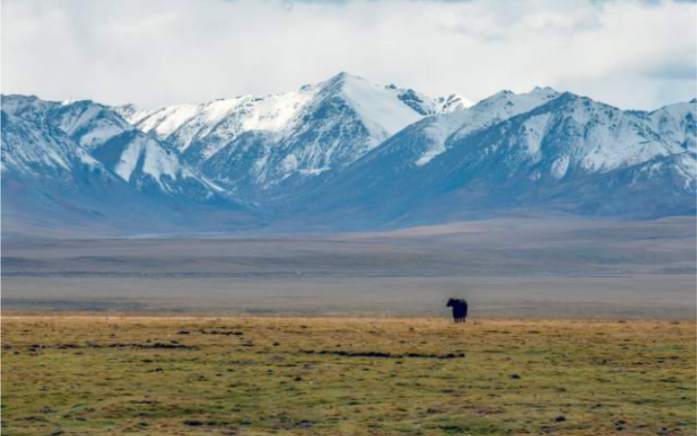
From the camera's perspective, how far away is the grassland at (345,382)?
33.7m

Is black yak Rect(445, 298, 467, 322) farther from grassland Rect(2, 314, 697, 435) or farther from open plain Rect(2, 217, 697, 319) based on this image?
open plain Rect(2, 217, 697, 319)

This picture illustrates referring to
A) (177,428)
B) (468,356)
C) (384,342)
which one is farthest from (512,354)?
(177,428)

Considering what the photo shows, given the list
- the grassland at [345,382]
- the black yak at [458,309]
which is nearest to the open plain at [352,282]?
the black yak at [458,309]

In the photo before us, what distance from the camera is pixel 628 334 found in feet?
177

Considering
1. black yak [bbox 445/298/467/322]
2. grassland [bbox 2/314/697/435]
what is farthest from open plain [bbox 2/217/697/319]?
grassland [bbox 2/314/697/435]

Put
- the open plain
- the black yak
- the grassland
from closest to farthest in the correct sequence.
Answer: the grassland, the black yak, the open plain

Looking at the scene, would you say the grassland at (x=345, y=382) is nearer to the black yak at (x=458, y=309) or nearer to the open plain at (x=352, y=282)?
the black yak at (x=458, y=309)

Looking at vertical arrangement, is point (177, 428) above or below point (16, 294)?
below

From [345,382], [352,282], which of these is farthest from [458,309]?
[352,282]

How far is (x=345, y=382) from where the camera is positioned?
129 feet

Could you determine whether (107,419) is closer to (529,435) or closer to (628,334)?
(529,435)

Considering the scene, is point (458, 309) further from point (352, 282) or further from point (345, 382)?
point (352, 282)

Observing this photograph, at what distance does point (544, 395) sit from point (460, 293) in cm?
8096

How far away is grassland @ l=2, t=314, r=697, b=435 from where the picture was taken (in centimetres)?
3372
